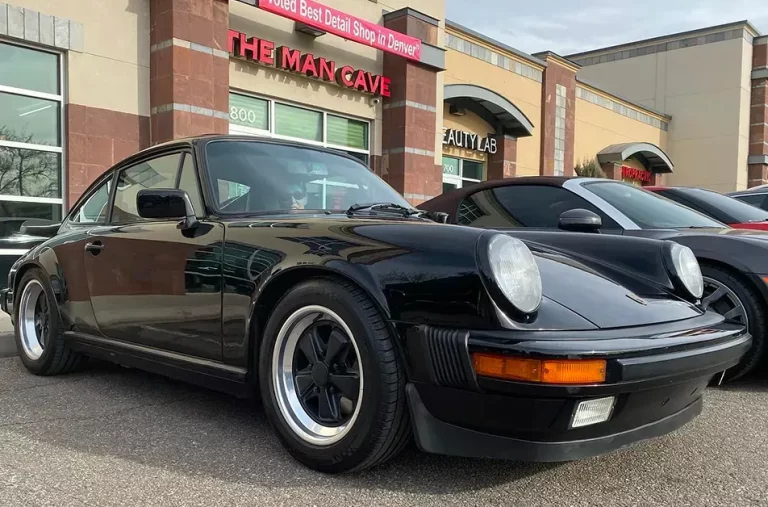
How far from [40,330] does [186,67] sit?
546 centimetres

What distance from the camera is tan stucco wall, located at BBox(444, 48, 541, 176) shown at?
14727 mm

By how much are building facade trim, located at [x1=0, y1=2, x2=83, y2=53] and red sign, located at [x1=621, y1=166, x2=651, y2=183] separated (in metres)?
17.8

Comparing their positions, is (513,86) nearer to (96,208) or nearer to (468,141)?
(468,141)

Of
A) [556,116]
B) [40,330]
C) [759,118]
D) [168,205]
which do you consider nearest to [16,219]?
[40,330]

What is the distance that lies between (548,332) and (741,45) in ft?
90.0

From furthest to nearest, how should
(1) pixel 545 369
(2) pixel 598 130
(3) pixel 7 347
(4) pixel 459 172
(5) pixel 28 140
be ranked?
(2) pixel 598 130 < (4) pixel 459 172 < (5) pixel 28 140 < (3) pixel 7 347 < (1) pixel 545 369

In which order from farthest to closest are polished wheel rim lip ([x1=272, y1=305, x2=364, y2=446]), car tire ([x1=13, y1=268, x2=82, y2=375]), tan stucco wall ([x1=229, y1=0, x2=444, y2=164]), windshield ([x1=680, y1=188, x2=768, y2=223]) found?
tan stucco wall ([x1=229, y1=0, x2=444, y2=164]) < windshield ([x1=680, y1=188, x2=768, y2=223]) < car tire ([x1=13, y1=268, x2=82, y2=375]) < polished wheel rim lip ([x1=272, y1=305, x2=364, y2=446])

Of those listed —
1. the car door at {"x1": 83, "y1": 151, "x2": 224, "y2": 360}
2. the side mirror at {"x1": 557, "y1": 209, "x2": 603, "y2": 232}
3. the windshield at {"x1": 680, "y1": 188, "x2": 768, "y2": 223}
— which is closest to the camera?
the car door at {"x1": 83, "y1": 151, "x2": 224, "y2": 360}

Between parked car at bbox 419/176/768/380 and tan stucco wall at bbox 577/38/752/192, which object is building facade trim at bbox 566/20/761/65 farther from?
parked car at bbox 419/176/768/380

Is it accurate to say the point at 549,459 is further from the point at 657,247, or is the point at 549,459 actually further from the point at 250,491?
the point at 657,247

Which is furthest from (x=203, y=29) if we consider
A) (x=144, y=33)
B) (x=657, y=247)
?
(x=657, y=247)

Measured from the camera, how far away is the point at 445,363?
2137 mm

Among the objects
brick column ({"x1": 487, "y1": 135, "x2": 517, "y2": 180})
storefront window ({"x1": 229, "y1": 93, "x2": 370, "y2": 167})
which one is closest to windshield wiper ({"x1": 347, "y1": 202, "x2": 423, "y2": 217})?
storefront window ({"x1": 229, "y1": 93, "x2": 370, "y2": 167})

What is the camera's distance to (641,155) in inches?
912
